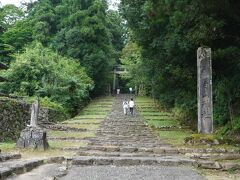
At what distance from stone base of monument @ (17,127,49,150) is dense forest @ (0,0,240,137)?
171 inches

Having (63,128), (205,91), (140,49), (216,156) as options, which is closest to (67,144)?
(205,91)

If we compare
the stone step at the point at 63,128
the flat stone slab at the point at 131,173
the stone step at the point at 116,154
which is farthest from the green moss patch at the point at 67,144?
the stone step at the point at 63,128

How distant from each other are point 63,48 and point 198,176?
35.4 m

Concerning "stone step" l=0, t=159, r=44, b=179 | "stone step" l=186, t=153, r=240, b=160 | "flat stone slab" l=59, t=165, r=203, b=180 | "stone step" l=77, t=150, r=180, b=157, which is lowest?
"flat stone slab" l=59, t=165, r=203, b=180

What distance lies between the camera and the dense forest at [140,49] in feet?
50.6

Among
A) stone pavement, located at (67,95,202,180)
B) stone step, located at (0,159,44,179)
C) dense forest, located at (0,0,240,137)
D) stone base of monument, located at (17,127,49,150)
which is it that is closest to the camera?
stone step, located at (0,159,44,179)

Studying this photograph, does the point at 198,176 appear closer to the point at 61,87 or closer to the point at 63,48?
the point at 61,87

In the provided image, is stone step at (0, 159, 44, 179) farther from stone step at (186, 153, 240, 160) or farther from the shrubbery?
the shrubbery

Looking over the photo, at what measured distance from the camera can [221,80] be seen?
59.2 ft

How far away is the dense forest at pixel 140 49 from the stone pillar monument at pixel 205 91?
594mm

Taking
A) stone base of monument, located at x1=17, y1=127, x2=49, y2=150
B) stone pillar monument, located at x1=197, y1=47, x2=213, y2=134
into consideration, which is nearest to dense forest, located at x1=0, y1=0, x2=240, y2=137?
stone pillar monument, located at x1=197, y1=47, x2=213, y2=134

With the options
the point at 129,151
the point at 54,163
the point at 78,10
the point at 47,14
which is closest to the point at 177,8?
the point at 129,151

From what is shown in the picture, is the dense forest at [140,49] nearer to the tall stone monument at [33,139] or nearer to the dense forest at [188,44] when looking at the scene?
the dense forest at [188,44]

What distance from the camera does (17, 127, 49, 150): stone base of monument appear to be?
13445mm
